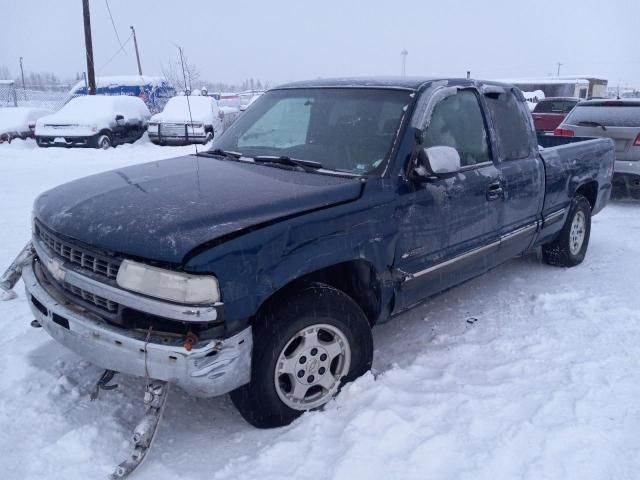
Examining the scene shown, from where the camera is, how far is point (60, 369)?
11.1 ft

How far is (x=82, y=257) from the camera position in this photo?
8.77 ft

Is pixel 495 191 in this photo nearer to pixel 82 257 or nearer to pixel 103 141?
pixel 82 257

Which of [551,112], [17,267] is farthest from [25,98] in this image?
[17,267]

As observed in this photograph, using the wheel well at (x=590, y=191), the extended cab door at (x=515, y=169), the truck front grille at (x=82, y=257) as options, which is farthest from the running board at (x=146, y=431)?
the wheel well at (x=590, y=191)

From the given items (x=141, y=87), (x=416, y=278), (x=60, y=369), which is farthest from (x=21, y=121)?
(x=416, y=278)

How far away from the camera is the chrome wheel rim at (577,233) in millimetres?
5531

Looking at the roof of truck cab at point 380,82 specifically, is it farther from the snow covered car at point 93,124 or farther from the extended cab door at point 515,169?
the snow covered car at point 93,124

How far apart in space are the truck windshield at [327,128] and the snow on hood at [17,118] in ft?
45.6

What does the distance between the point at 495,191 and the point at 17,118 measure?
1602cm

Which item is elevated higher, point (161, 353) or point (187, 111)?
point (187, 111)

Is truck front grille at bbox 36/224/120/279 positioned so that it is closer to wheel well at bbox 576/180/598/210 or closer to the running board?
the running board

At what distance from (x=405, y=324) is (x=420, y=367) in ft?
2.52

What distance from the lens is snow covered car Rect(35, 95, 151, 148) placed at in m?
14.1

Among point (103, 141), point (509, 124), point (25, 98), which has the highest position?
point (25, 98)
